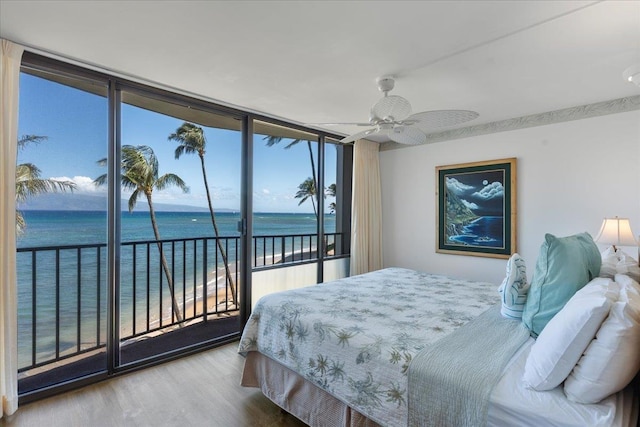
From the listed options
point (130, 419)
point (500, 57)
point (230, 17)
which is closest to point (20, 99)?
point (230, 17)

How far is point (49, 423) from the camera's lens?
1960 mm

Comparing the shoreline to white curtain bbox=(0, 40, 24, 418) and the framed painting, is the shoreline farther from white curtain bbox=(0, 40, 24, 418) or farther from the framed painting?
the framed painting

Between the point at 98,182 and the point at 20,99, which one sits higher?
the point at 20,99

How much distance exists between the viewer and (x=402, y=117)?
2.31 metres

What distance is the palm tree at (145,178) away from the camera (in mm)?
3664

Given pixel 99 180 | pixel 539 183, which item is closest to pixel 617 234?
pixel 539 183

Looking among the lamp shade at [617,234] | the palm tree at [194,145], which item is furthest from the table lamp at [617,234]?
the palm tree at [194,145]

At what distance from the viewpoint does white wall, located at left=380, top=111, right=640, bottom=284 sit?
9.46ft

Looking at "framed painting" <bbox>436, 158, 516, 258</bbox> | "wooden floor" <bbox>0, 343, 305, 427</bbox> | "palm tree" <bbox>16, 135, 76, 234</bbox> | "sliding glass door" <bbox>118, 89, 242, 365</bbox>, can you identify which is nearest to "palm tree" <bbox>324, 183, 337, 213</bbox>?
"sliding glass door" <bbox>118, 89, 242, 365</bbox>

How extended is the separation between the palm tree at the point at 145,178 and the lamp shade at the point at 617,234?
4.22 metres

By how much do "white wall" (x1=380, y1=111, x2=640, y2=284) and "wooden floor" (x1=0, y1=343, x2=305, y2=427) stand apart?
2789 millimetres

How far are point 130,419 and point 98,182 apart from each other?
5.72ft

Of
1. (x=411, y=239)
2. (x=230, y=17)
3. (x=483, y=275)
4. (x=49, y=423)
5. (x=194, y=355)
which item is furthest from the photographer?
(x=411, y=239)

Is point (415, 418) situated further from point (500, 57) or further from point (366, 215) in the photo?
point (366, 215)
